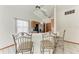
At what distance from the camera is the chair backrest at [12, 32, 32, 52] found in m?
1.71

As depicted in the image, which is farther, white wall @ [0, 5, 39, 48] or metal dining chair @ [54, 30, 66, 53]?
metal dining chair @ [54, 30, 66, 53]

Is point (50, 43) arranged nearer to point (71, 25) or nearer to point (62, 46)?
point (62, 46)

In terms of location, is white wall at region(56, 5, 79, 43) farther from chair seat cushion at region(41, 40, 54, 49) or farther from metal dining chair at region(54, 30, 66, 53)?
chair seat cushion at region(41, 40, 54, 49)

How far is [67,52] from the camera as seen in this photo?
1.69 metres

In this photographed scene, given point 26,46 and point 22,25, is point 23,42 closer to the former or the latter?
point 26,46

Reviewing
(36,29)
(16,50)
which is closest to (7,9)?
(36,29)

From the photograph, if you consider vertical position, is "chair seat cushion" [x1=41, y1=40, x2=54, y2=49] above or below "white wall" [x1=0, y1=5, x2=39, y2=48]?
below

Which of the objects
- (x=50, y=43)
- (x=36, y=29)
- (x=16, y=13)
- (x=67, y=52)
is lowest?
(x=67, y=52)

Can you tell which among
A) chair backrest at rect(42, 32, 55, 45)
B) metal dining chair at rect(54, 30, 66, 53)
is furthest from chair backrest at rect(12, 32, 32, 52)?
metal dining chair at rect(54, 30, 66, 53)

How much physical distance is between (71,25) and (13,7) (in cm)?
103

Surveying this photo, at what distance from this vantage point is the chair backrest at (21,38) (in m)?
1.71

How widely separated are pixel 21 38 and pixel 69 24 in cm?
87

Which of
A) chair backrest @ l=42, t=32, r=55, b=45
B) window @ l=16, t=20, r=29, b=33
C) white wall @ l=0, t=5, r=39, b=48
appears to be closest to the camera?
white wall @ l=0, t=5, r=39, b=48
